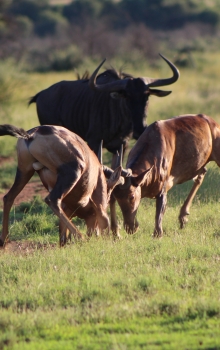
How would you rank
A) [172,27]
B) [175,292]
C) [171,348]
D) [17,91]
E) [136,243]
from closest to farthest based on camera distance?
[171,348] < [175,292] < [136,243] < [17,91] < [172,27]

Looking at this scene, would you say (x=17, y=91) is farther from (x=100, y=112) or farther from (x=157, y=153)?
(x=157, y=153)

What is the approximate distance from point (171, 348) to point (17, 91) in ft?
70.6

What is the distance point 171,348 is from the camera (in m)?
5.00

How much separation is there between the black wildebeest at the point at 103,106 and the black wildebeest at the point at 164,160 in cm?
224

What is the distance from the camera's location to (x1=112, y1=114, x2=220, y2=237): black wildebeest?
8391mm

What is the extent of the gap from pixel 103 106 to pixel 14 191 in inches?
182

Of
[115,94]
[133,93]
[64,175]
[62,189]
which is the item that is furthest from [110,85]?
[62,189]

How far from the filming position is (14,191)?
820cm

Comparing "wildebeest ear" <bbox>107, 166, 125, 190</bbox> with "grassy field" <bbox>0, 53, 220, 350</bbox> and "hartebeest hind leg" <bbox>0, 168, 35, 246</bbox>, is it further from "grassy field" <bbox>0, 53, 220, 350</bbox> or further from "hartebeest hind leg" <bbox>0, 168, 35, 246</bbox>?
"hartebeest hind leg" <bbox>0, 168, 35, 246</bbox>

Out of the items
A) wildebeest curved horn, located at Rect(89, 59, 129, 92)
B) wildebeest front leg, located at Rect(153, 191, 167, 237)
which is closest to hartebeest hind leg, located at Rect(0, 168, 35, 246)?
wildebeest front leg, located at Rect(153, 191, 167, 237)

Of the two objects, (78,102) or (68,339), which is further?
(78,102)

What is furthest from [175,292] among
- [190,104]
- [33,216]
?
[190,104]

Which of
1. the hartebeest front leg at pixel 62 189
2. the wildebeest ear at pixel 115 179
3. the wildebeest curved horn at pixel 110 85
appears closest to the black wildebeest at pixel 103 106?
the wildebeest curved horn at pixel 110 85

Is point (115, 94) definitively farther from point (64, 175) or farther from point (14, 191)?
point (64, 175)
